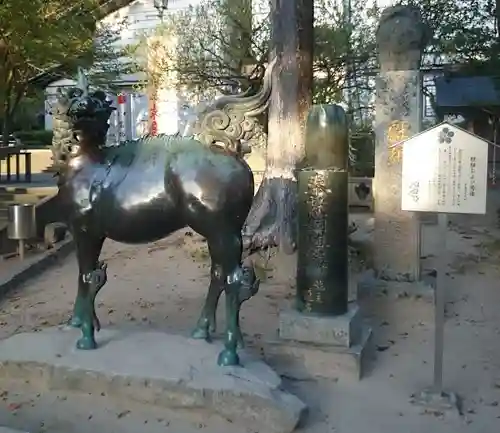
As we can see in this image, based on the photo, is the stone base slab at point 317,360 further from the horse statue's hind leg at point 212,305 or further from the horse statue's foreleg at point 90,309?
the horse statue's foreleg at point 90,309

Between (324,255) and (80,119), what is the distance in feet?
6.86

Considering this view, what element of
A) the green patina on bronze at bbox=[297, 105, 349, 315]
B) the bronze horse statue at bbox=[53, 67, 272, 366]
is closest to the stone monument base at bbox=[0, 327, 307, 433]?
the bronze horse statue at bbox=[53, 67, 272, 366]

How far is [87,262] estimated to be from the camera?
482 centimetres

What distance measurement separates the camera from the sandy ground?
169 inches

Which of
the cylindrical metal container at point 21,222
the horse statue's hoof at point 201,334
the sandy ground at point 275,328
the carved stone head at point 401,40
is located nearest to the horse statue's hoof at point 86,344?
the sandy ground at point 275,328

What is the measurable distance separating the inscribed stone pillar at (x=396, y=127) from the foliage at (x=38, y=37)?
5777 millimetres

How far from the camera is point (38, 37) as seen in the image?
11.1m

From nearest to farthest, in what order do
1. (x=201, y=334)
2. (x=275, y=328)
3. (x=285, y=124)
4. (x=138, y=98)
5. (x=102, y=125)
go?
(x=102, y=125)
(x=201, y=334)
(x=275, y=328)
(x=285, y=124)
(x=138, y=98)

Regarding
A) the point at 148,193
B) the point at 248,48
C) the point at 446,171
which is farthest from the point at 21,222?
the point at 248,48

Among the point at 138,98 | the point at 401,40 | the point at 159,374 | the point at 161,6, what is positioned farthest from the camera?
the point at 138,98

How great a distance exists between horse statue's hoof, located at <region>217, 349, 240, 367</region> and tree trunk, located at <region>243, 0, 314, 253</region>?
13.9 ft

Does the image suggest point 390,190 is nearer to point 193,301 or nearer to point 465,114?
point 193,301

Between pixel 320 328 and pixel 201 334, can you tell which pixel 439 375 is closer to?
pixel 320 328

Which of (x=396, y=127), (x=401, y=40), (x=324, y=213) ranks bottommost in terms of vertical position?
(x=324, y=213)
